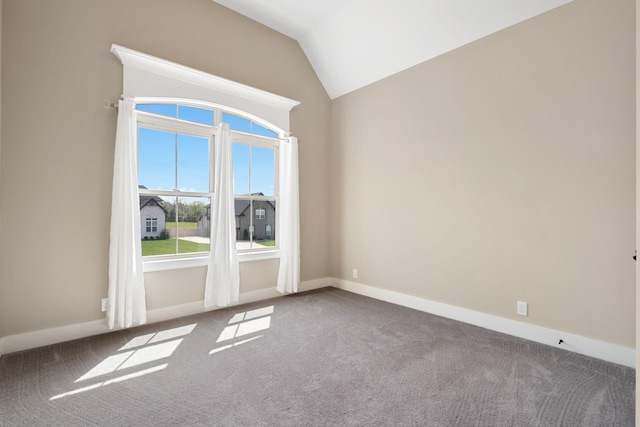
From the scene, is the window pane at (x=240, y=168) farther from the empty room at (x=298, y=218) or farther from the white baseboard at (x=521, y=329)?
the white baseboard at (x=521, y=329)

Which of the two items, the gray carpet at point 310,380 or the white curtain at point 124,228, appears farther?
the white curtain at point 124,228

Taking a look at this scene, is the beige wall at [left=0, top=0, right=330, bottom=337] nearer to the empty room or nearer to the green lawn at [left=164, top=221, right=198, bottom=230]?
the empty room

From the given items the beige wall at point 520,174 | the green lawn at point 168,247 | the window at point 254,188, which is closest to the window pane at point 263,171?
the window at point 254,188

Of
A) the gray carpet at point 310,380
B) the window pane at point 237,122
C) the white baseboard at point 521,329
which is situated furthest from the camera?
the window pane at point 237,122

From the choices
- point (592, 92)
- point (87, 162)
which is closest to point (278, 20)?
point (87, 162)

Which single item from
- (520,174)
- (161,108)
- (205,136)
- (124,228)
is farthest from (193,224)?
(520,174)

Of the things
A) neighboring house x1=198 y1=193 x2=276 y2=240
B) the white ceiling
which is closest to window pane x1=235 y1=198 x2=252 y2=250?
neighboring house x1=198 y1=193 x2=276 y2=240

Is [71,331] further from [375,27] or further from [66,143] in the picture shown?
[375,27]

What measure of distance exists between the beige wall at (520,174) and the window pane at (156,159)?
101 inches

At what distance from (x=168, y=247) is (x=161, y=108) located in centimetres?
152

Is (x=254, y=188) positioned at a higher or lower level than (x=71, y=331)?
higher

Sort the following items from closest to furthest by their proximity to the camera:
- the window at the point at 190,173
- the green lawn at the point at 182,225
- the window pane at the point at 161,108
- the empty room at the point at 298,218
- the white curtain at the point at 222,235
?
the empty room at the point at 298,218 → the window pane at the point at 161,108 → the window at the point at 190,173 → the green lawn at the point at 182,225 → the white curtain at the point at 222,235

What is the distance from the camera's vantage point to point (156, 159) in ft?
10.9

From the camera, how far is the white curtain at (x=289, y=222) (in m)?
4.18
